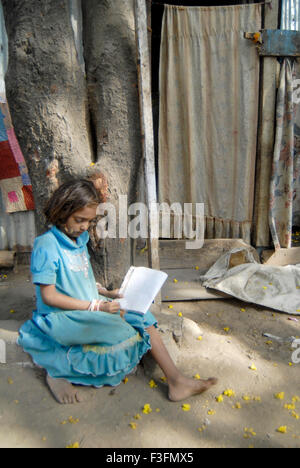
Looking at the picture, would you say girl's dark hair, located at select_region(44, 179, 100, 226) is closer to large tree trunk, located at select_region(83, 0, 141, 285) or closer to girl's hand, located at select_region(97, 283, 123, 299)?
large tree trunk, located at select_region(83, 0, 141, 285)

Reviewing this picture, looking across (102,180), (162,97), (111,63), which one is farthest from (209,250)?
(111,63)

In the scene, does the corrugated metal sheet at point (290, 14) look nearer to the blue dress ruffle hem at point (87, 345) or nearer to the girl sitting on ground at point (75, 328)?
the girl sitting on ground at point (75, 328)

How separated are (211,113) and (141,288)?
2913 millimetres

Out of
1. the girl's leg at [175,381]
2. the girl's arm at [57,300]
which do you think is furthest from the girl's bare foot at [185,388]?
the girl's arm at [57,300]

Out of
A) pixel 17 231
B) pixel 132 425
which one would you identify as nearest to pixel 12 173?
pixel 17 231

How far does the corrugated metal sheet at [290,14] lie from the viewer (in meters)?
4.32

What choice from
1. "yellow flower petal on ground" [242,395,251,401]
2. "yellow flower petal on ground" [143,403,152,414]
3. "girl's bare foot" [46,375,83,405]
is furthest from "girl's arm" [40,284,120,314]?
"yellow flower petal on ground" [242,395,251,401]

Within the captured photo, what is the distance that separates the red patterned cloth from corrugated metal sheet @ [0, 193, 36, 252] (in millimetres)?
116

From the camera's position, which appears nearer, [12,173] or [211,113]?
[211,113]

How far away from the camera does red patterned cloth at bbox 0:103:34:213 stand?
4.55 metres

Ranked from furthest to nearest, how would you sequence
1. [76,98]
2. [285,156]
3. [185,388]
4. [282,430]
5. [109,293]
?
[285,156] < [76,98] < [109,293] < [185,388] < [282,430]

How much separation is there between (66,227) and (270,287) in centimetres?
239

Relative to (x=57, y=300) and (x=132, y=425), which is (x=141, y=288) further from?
(x=132, y=425)

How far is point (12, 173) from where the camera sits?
471cm
